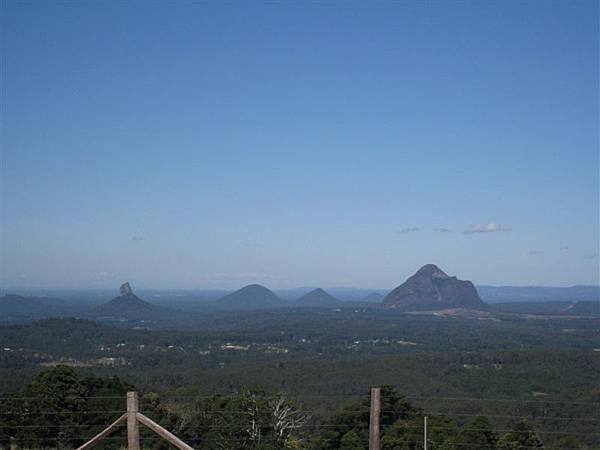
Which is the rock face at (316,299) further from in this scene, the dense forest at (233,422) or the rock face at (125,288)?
the dense forest at (233,422)

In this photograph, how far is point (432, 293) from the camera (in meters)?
150

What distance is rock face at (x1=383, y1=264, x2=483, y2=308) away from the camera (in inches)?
5674

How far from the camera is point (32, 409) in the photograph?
13.6 m

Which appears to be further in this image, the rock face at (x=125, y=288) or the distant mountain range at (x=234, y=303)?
the rock face at (x=125, y=288)

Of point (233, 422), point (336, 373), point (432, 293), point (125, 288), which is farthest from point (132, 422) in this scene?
point (432, 293)

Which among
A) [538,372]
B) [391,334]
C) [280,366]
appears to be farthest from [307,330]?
[538,372]

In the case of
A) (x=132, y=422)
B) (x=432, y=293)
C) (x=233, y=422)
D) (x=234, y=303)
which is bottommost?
(x=234, y=303)

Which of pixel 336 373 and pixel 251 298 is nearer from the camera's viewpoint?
pixel 336 373

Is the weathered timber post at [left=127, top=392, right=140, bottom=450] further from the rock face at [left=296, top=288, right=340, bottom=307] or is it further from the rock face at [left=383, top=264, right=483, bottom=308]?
the rock face at [left=296, top=288, right=340, bottom=307]

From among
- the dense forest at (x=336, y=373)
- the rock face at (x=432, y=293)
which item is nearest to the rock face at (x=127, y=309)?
the dense forest at (x=336, y=373)

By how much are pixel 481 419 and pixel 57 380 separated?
33.7 ft

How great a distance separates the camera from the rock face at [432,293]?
144 metres

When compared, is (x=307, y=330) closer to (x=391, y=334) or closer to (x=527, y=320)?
(x=391, y=334)

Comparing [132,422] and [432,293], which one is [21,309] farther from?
[132,422]
